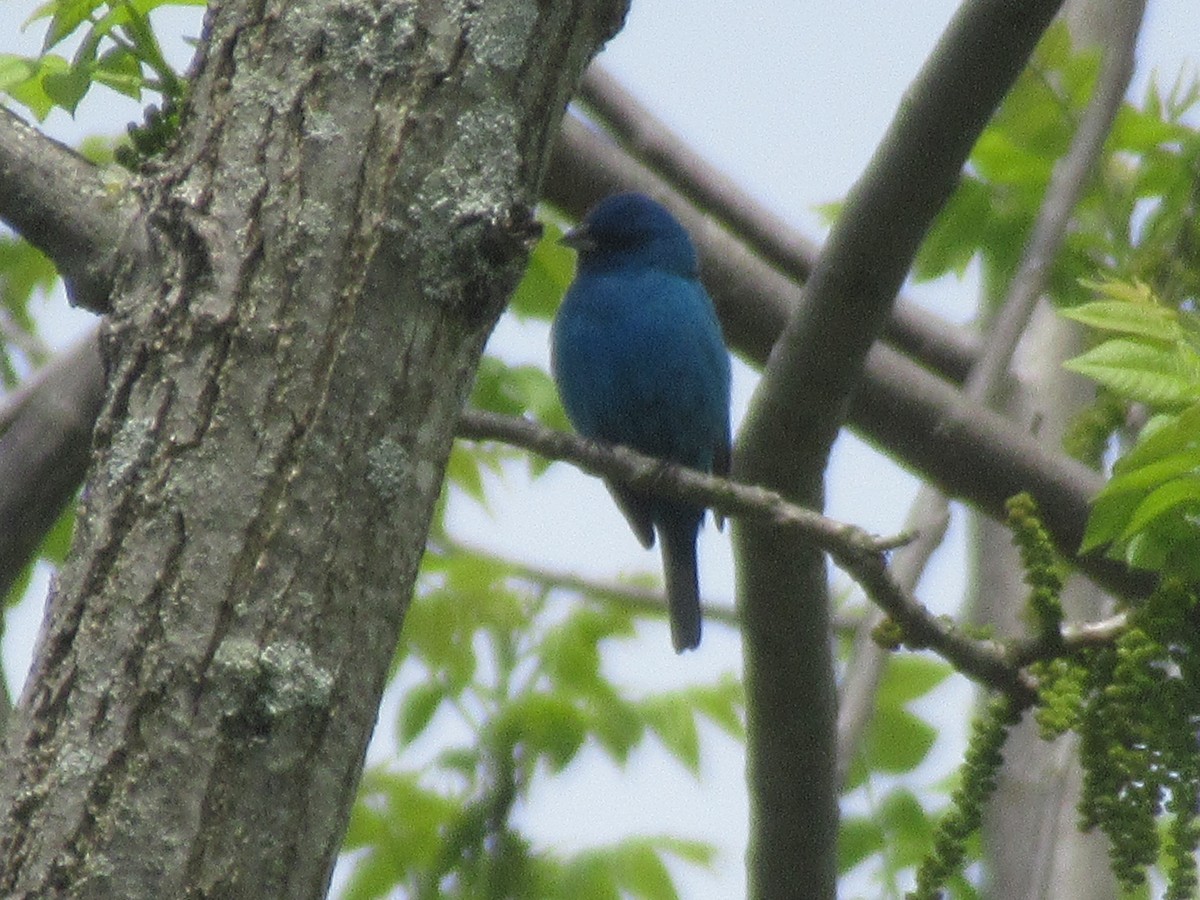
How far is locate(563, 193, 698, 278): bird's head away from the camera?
5.23 meters

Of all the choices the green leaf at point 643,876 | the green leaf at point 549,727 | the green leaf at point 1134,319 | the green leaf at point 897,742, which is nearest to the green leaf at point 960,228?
the green leaf at point 897,742

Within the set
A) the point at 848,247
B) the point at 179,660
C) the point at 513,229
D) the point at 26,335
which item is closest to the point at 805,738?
the point at 848,247

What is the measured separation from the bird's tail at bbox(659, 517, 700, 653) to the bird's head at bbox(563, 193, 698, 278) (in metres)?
0.96

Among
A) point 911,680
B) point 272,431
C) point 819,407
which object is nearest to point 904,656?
point 911,680

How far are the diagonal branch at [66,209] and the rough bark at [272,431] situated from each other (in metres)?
0.32

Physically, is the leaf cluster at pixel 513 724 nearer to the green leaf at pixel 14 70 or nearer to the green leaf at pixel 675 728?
the green leaf at pixel 675 728

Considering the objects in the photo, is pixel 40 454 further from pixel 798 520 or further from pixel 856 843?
pixel 856 843

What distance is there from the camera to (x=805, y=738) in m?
3.31

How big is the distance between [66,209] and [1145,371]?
1856 mm

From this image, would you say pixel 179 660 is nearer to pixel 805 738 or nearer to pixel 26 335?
pixel 805 738

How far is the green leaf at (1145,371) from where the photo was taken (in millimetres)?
2752

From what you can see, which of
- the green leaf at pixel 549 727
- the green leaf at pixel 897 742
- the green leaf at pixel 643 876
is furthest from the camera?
the green leaf at pixel 897 742

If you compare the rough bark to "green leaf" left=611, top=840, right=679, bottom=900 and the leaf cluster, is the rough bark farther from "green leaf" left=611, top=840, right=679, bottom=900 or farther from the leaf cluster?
"green leaf" left=611, top=840, right=679, bottom=900

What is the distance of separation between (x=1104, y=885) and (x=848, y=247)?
2.68 meters
